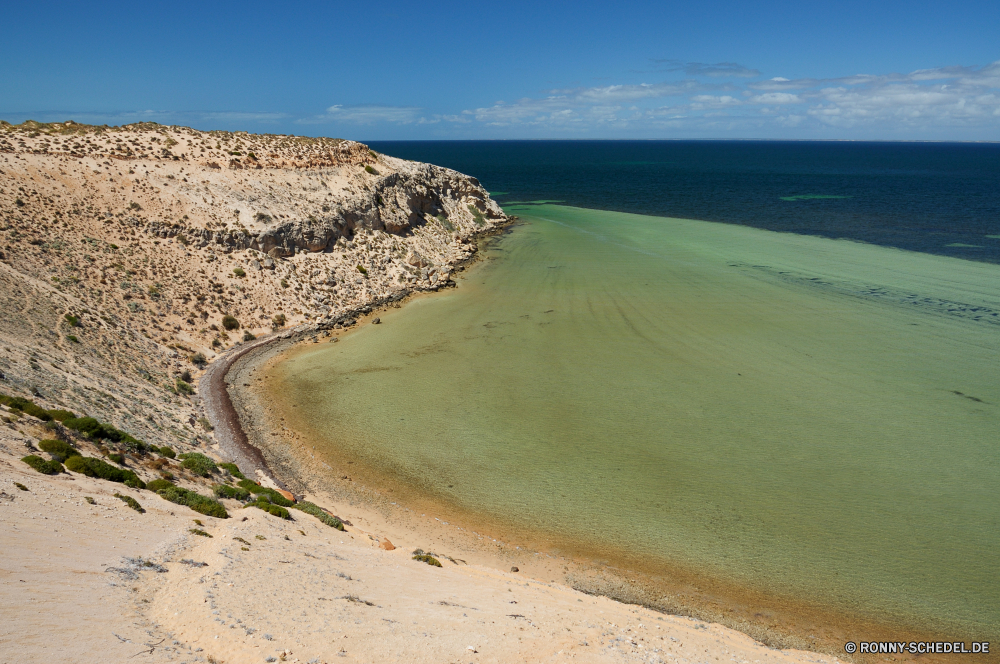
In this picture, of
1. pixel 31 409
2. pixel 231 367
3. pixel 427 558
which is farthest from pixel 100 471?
pixel 231 367

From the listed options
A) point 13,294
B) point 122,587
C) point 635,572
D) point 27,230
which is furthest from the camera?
point 27,230

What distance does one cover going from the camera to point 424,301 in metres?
43.5

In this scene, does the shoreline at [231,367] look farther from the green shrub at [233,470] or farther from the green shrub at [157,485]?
the green shrub at [157,485]

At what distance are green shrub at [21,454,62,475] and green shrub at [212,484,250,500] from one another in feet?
13.5

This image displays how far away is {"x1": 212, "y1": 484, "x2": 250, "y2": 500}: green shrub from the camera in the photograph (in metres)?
17.8

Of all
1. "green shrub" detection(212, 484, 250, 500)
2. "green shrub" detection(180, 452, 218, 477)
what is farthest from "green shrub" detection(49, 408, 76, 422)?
"green shrub" detection(212, 484, 250, 500)

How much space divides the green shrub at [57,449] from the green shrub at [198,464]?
3396mm

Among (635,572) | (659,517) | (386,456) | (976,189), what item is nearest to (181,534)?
(386,456)

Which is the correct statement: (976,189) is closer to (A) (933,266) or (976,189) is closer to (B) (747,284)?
(A) (933,266)

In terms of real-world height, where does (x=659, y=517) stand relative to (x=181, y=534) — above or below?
below

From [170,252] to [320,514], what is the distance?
25279mm

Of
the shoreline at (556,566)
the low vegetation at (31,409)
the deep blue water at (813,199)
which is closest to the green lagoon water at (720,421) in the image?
the shoreline at (556,566)

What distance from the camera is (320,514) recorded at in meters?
18.6

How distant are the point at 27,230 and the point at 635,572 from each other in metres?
35.3
